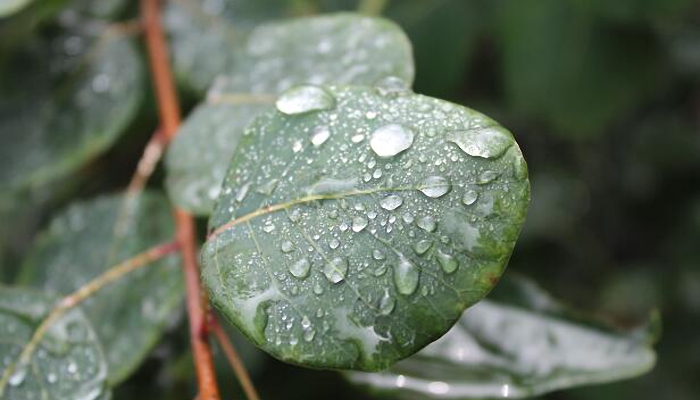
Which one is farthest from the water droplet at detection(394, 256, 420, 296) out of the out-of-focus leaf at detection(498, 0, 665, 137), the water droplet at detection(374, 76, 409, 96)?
the out-of-focus leaf at detection(498, 0, 665, 137)

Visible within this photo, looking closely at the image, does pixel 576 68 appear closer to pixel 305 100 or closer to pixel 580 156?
pixel 580 156

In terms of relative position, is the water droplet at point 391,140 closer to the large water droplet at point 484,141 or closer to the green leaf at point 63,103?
the large water droplet at point 484,141

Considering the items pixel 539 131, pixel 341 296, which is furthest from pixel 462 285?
pixel 539 131

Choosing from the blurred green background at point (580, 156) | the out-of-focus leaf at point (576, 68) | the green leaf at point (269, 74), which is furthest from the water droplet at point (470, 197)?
the out-of-focus leaf at point (576, 68)

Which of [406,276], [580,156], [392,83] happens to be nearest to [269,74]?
[392,83]

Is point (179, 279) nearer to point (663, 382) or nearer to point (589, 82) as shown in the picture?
point (589, 82)
